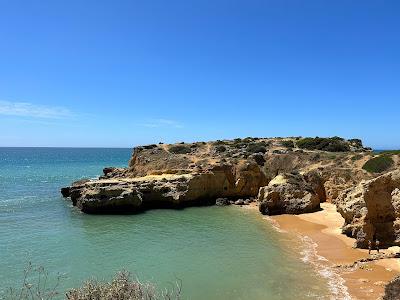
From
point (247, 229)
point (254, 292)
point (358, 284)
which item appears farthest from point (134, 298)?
point (247, 229)

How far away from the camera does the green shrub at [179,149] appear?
6488 centimetres

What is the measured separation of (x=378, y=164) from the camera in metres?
46.9

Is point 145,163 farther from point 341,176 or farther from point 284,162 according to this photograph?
point 341,176

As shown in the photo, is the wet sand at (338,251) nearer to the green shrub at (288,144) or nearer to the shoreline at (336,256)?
the shoreline at (336,256)

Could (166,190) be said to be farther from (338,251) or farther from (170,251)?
(338,251)

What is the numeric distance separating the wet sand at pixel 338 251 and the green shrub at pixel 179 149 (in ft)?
94.0

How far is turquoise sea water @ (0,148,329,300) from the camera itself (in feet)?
67.4

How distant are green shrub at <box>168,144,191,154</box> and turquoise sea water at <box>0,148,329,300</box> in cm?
2314

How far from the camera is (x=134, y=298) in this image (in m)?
10.7

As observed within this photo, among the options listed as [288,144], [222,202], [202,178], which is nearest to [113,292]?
[222,202]

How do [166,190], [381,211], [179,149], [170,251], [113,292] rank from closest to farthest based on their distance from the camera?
[113,292]
[381,211]
[170,251]
[166,190]
[179,149]

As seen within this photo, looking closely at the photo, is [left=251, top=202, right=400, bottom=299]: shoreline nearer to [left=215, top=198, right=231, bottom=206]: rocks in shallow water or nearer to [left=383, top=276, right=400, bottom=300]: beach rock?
[left=383, top=276, right=400, bottom=300]: beach rock

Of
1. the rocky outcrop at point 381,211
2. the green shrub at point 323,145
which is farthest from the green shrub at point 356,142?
the rocky outcrop at point 381,211

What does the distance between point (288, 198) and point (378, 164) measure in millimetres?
14500
